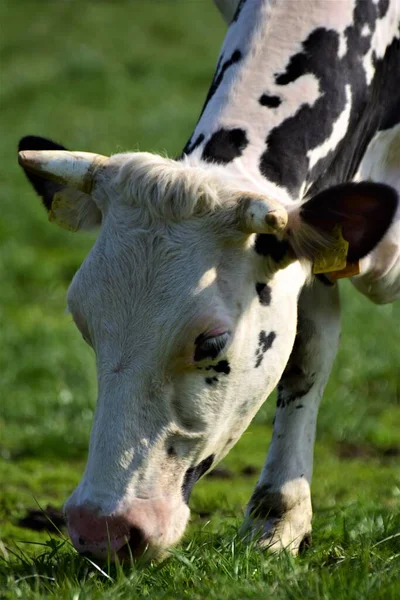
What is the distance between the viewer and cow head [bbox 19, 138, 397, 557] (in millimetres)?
3926

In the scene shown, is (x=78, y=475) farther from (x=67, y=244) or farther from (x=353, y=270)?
(x=67, y=244)

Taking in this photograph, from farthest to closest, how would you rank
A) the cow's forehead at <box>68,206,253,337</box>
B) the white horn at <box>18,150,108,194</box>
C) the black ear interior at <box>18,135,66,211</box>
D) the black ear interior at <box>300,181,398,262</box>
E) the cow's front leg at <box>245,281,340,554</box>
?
the cow's front leg at <box>245,281,340,554</box> < the black ear interior at <box>18,135,66,211</box> < the white horn at <box>18,150,108,194</box> < the black ear interior at <box>300,181,398,262</box> < the cow's forehead at <box>68,206,253,337</box>

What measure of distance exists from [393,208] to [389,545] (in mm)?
1281

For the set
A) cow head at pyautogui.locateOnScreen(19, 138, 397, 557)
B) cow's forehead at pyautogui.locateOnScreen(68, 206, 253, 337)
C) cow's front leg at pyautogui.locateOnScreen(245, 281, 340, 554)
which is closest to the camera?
cow head at pyautogui.locateOnScreen(19, 138, 397, 557)

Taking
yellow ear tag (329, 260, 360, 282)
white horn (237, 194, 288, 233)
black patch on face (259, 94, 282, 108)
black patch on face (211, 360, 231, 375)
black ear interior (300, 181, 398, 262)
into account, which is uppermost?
black patch on face (259, 94, 282, 108)

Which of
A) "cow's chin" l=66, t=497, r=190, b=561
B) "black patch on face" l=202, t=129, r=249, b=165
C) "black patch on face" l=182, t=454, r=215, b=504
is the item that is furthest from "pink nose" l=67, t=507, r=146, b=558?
"black patch on face" l=202, t=129, r=249, b=165

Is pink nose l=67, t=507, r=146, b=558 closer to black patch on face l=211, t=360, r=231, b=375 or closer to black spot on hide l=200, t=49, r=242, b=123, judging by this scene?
black patch on face l=211, t=360, r=231, b=375

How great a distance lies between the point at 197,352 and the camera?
4.09 metres

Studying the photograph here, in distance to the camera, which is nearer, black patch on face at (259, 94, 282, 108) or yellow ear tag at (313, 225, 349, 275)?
yellow ear tag at (313, 225, 349, 275)

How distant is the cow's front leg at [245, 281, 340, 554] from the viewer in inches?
195

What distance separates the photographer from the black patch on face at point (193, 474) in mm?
4184

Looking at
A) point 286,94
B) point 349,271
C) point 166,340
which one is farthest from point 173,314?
point 286,94

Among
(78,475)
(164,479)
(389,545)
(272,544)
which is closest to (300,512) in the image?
(272,544)

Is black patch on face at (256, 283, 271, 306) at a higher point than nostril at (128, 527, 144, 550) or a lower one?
higher
